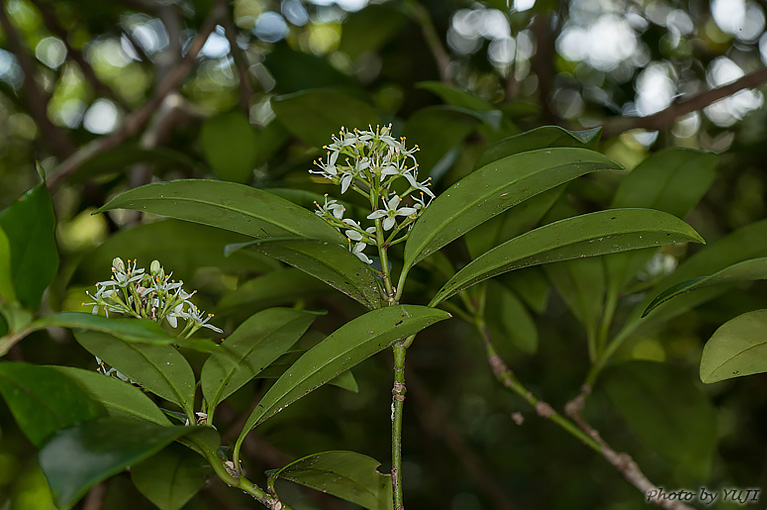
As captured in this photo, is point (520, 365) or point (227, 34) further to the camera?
point (520, 365)

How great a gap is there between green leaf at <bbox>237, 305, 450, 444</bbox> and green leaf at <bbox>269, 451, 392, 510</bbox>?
0.08 meters

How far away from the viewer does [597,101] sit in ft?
6.73

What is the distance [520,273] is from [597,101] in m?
1.20

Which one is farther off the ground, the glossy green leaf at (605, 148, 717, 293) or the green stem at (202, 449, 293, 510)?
the glossy green leaf at (605, 148, 717, 293)

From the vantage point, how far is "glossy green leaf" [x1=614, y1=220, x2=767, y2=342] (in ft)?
2.92

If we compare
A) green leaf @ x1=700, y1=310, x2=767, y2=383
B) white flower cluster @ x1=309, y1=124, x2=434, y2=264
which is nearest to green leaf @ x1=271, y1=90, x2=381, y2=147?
white flower cluster @ x1=309, y1=124, x2=434, y2=264

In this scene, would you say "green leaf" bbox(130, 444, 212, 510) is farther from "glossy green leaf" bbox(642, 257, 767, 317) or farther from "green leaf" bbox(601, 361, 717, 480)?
"green leaf" bbox(601, 361, 717, 480)

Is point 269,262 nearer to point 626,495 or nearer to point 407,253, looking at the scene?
point 407,253

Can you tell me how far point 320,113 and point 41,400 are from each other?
26.1 inches

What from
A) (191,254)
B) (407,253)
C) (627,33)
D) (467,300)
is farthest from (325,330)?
(627,33)

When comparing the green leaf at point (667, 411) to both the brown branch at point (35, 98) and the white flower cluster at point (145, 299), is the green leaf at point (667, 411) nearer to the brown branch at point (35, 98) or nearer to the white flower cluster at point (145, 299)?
the white flower cluster at point (145, 299)

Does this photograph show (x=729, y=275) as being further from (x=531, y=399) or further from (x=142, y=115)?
(x=142, y=115)

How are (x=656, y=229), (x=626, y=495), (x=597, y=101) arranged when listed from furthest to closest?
(x=626, y=495) → (x=597, y=101) → (x=656, y=229)

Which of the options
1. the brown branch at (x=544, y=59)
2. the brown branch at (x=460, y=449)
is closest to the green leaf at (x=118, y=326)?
the brown branch at (x=460, y=449)
